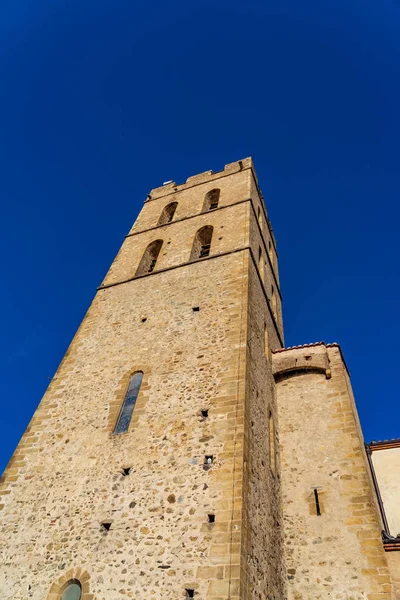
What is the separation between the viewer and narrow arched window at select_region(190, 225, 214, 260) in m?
14.5

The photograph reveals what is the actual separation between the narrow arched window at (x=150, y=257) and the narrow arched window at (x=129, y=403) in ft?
17.8

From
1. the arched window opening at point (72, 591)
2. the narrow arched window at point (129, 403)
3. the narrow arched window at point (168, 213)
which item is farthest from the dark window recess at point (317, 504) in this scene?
the narrow arched window at point (168, 213)

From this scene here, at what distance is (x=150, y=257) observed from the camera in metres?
15.4

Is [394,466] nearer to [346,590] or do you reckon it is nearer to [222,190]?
[346,590]

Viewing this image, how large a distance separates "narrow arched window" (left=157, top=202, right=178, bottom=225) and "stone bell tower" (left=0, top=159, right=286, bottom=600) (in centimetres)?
508

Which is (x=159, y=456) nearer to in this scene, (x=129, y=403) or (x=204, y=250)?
(x=129, y=403)

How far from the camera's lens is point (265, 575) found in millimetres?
7059

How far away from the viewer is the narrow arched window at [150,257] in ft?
48.0

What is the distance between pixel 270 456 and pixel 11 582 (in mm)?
5327

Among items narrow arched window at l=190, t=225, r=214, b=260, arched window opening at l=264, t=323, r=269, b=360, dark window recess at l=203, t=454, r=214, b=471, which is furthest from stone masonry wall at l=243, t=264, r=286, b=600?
narrow arched window at l=190, t=225, r=214, b=260

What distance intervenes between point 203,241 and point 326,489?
900cm

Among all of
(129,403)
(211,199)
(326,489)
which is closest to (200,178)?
(211,199)

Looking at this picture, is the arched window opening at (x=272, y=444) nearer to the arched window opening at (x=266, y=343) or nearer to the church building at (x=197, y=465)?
the church building at (x=197, y=465)

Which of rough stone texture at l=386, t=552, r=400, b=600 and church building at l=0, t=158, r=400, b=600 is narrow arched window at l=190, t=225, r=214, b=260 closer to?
church building at l=0, t=158, r=400, b=600
